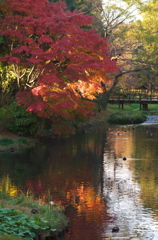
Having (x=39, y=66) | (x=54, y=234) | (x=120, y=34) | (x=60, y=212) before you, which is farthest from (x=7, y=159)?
(x=120, y=34)

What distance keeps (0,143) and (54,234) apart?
16485 millimetres

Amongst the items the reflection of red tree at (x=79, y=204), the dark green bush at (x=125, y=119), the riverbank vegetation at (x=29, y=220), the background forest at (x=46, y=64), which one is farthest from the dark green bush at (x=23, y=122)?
the dark green bush at (x=125, y=119)

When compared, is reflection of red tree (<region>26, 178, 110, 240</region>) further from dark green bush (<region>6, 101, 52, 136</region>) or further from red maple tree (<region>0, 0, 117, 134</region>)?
dark green bush (<region>6, 101, 52, 136</region>)

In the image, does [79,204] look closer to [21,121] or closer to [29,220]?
[29,220]

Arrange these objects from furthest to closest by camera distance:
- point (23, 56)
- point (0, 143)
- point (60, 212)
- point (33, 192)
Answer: point (23, 56) < point (0, 143) < point (33, 192) < point (60, 212)

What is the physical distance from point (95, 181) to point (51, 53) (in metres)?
10.8

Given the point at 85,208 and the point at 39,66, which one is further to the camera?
the point at 39,66

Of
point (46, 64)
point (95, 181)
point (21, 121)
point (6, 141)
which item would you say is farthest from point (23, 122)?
point (95, 181)

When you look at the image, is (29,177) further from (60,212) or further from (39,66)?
(39,66)

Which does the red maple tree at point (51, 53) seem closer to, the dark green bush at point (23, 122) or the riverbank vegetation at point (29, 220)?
the dark green bush at point (23, 122)

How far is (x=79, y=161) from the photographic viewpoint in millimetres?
24281

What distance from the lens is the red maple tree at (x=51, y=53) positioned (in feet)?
90.1

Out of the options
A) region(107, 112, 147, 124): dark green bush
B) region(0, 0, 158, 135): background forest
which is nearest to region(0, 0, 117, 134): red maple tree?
region(0, 0, 158, 135): background forest

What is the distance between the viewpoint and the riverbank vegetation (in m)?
10.3
